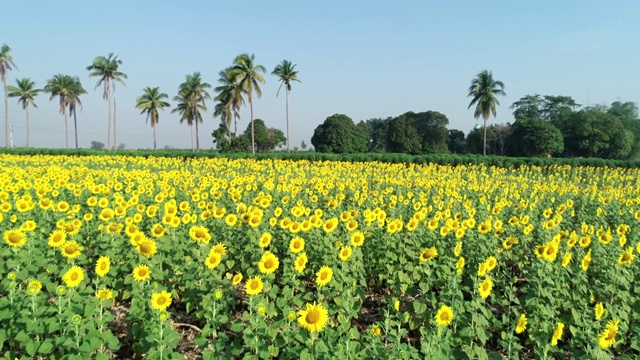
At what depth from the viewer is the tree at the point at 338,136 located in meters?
63.0

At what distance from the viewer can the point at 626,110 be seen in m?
74.1

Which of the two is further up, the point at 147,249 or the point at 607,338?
the point at 147,249

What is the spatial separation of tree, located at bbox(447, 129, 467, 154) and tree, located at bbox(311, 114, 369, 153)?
20548mm

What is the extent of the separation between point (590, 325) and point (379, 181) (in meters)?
9.19

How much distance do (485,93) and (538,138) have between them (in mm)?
10189

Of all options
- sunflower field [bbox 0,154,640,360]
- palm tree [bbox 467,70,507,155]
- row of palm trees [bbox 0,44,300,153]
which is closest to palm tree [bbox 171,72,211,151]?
row of palm trees [bbox 0,44,300,153]

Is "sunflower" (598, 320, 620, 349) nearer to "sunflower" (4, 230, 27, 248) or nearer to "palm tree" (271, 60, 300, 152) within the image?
"sunflower" (4, 230, 27, 248)

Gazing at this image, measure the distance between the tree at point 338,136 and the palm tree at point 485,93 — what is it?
18.6m

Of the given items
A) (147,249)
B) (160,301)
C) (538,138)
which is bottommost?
(160,301)

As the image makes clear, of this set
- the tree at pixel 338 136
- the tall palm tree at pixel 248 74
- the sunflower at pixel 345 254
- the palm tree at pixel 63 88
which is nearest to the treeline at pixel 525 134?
the tree at pixel 338 136

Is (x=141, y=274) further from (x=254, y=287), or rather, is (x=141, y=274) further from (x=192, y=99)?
(x=192, y=99)

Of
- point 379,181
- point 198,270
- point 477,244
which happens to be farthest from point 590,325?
point 379,181

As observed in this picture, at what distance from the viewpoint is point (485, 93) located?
51.8 metres

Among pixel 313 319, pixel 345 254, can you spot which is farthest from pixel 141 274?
pixel 345 254
